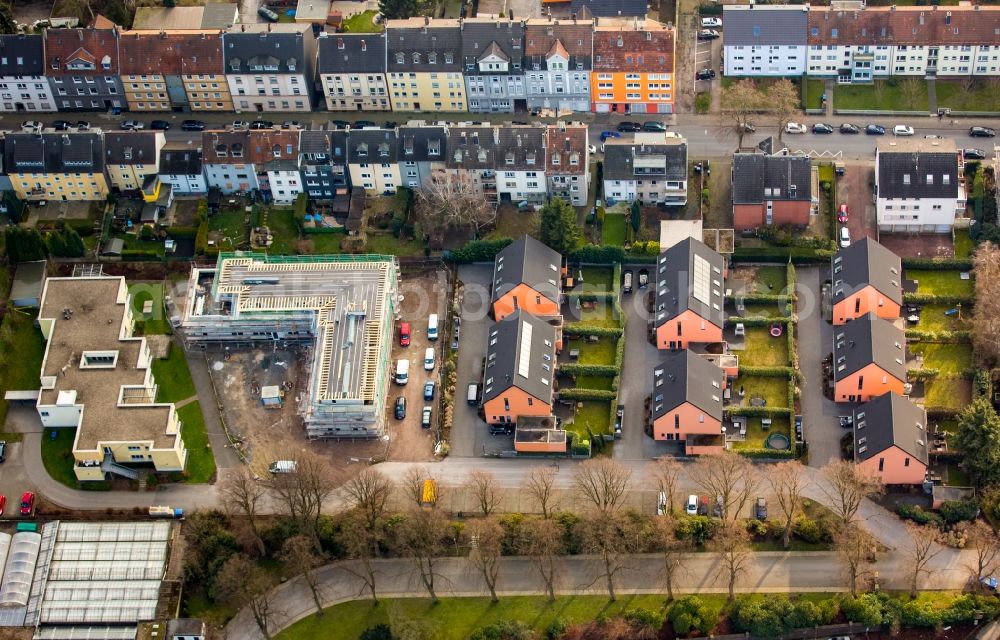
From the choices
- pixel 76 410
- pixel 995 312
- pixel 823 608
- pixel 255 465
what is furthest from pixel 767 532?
pixel 76 410

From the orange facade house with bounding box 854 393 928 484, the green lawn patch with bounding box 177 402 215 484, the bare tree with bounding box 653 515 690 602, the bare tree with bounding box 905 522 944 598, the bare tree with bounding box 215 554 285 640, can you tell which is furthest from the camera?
the green lawn patch with bounding box 177 402 215 484

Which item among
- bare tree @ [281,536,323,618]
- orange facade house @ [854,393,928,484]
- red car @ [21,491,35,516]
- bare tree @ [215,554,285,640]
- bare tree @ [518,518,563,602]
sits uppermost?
orange facade house @ [854,393,928,484]

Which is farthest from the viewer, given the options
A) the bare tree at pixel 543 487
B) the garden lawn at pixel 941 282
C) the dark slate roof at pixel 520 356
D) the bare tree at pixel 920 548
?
the garden lawn at pixel 941 282

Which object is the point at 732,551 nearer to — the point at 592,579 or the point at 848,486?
the point at 848,486

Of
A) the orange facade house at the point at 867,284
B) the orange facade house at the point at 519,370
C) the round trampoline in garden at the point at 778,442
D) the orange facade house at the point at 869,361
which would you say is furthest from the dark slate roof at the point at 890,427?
the orange facade house at the point at 519,370

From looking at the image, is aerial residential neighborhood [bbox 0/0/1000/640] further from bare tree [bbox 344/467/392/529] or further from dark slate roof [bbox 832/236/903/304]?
bare tree [bbox 344/467/392/529]

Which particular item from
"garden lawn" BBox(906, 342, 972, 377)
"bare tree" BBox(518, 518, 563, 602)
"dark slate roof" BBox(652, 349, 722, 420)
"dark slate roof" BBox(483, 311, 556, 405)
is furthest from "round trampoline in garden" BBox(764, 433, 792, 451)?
"bare tree" BBox(518, 518, 563, 602)

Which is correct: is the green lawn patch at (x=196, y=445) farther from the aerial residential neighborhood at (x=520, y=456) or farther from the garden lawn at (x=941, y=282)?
the garden lawn at (x=941, y=282)
